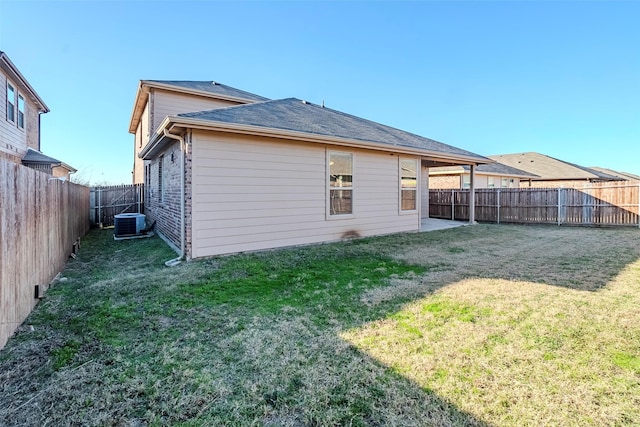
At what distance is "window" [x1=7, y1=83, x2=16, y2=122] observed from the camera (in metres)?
11.7

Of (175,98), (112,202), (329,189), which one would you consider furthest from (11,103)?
(329,189)

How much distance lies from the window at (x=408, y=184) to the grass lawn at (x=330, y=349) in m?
4.88

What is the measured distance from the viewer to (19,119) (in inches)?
508

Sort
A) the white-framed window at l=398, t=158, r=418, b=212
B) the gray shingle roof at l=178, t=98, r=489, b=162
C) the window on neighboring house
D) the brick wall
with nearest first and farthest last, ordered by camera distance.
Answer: the gray shingle roof at l=178, t=98, r=489, b=162 < the brick wall < the window on neighboring house < the white-framed window at l=398, t=158, r=418, b=212

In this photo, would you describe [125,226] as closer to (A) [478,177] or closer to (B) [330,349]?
(B) [330,349]

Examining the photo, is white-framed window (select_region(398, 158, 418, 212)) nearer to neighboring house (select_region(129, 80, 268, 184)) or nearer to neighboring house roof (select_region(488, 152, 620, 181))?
neighboring house (select_region(129, 80, 268, 184))

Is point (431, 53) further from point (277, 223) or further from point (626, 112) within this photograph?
point (626, 112)

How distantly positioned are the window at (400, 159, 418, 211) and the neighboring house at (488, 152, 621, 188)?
54.6ft

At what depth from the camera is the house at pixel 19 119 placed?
36.5 feet

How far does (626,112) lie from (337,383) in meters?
30.8

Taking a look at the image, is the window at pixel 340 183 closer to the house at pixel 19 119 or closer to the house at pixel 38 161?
the house at pixel 19 119

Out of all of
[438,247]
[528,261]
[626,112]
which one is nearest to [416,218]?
[438,247]

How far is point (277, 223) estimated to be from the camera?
24.5ft

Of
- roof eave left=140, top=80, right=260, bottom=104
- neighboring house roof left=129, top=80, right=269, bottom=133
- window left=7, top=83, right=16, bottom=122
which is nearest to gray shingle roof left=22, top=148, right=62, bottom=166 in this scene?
window left=7, top=83, right=16, bottom=122
